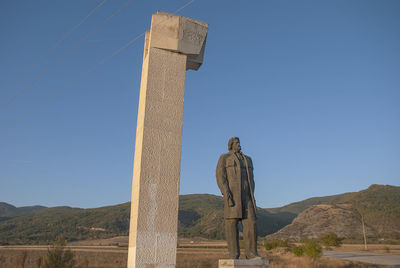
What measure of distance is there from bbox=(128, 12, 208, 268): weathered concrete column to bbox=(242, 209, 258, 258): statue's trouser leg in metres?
1.13

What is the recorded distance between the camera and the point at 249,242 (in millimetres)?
5461

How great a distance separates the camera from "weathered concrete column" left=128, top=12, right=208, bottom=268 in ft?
17.5

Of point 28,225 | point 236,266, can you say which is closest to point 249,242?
point 236,266

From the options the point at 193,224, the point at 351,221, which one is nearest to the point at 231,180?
the point at 351,221

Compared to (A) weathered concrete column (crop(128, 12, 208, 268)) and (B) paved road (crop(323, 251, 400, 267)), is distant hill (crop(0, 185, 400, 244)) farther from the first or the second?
(A) weathered concrete column (crop(128, 12, 208, 268))

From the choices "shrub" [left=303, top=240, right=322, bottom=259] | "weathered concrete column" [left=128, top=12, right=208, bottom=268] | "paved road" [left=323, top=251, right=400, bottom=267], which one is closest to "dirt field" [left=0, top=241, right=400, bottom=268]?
"shrub" [left=303, top=240, right=322, bottom=259]

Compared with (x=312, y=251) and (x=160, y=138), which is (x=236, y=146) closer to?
(x=160, y=138)

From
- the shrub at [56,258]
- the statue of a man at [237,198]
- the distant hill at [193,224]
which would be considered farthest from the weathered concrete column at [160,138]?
the distant hill at [193,224]

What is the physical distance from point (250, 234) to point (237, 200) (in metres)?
0.56

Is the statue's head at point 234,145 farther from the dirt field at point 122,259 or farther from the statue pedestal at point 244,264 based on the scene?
the dirt field at point 122,259

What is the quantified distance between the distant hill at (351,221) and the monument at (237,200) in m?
45.3

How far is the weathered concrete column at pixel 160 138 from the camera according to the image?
5.35 m

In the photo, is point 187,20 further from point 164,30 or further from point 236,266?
point 236,266

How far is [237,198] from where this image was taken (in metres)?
5.61
